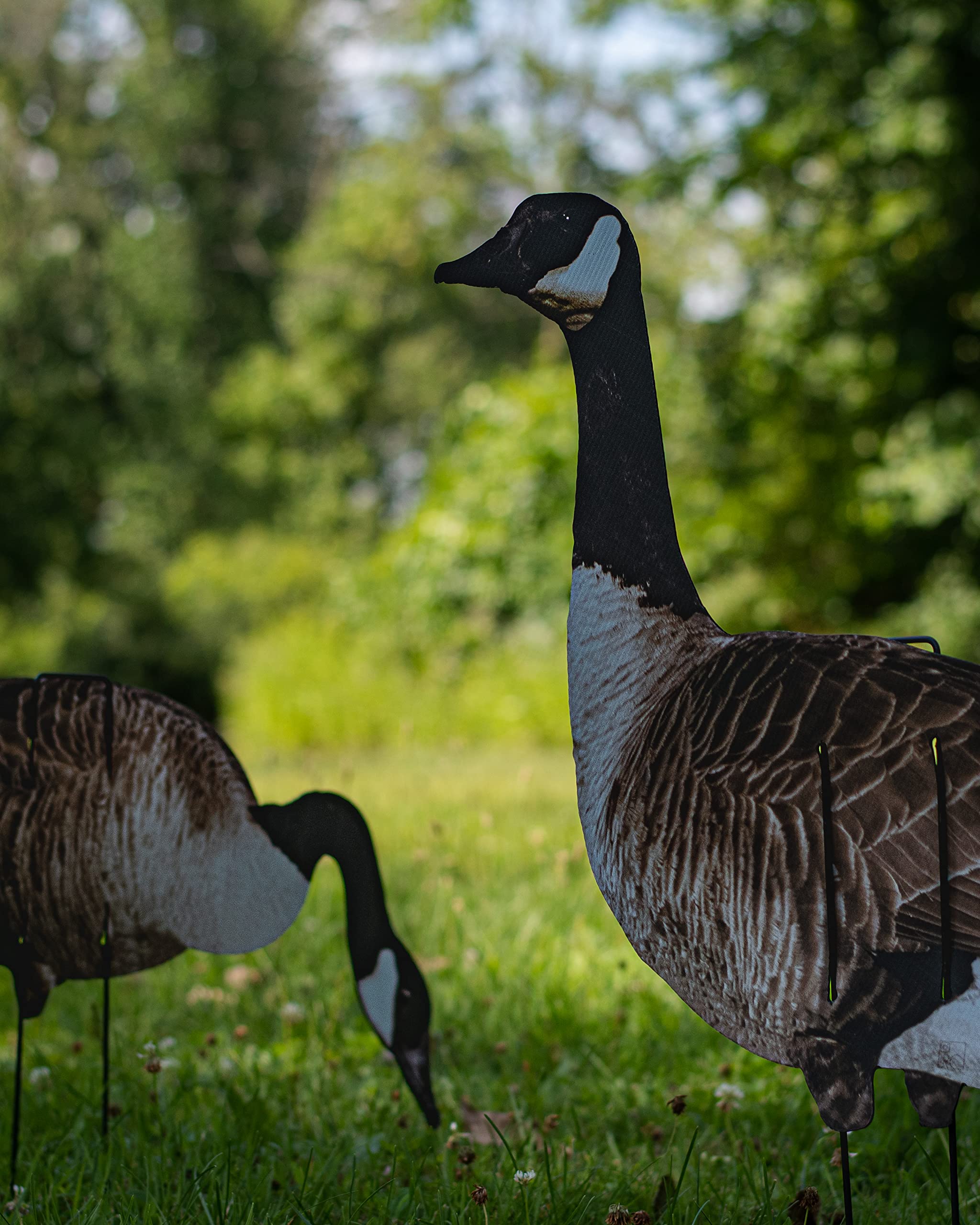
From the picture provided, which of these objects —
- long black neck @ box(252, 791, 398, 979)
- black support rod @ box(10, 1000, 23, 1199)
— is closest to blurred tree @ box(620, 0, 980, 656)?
long black neck @ box(252, 791, 398, 979)

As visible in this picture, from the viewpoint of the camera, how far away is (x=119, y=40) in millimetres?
23250

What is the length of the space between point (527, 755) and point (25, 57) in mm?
19583

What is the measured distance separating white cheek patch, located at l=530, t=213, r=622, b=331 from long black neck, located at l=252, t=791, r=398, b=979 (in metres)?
1.21

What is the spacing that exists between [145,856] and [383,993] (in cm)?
63

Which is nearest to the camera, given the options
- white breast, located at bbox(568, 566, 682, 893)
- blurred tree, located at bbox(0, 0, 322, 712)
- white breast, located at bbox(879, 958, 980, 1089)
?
white breast, located at bbox(879, 958, 980, 1089)

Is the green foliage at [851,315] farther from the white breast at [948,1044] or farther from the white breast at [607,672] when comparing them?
the white breast at [948,1044]

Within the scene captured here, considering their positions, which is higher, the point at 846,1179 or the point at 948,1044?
the point at 948,1044

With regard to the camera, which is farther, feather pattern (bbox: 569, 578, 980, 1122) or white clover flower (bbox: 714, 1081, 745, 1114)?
white clover flower (bbox: 714, 1081, 745, 1114)

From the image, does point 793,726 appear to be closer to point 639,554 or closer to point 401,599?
point 639,554

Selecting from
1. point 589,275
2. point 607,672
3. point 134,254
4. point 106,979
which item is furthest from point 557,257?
point 134,254

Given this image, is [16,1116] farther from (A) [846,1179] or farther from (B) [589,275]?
(B) [589,275]

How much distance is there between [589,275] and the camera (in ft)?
7.07

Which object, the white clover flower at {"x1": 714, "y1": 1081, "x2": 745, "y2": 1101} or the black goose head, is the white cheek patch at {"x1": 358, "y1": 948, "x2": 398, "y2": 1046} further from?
the white clover flower at {"x1": 714, "y1": 1081, "x2": 745, "y2": 1101}

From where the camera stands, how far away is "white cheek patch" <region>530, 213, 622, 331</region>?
2154mm
